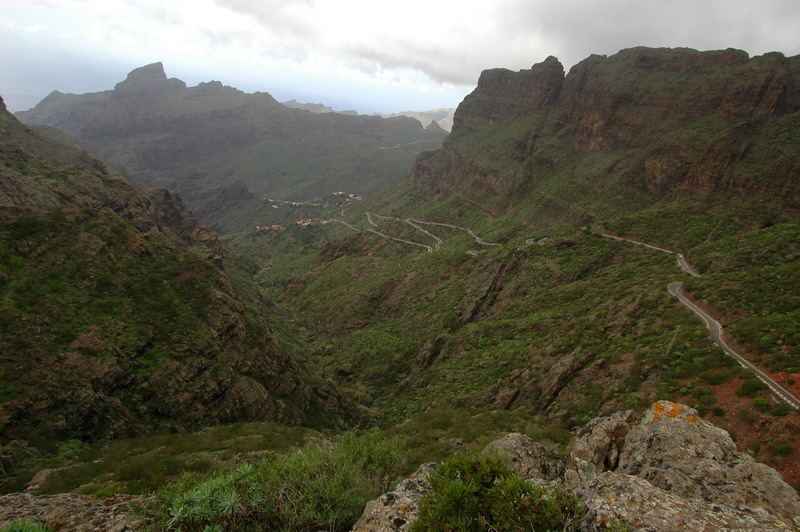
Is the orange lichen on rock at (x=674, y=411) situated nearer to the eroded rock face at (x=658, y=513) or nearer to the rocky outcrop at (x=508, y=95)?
the eroded rock face at (x=658, y=513)

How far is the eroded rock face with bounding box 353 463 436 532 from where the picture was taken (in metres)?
8.83

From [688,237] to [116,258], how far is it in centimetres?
5570

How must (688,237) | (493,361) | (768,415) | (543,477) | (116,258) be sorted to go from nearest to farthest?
(543,477) → (768,415) → (116,258) → (493,361) → (688,237)

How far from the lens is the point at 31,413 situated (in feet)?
53.5

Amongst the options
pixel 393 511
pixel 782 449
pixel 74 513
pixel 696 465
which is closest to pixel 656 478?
pixel 696 465

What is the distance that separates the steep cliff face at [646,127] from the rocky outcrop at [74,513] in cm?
5795

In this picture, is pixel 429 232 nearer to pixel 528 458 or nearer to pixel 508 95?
pixel 508 95

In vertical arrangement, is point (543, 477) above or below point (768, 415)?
below

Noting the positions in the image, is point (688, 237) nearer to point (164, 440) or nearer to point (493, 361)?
point (493, 361)

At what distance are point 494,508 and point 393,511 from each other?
2.99 m

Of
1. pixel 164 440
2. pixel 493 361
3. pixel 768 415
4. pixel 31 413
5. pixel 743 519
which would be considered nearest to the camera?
pixel 743 519

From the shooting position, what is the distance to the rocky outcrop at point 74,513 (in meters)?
8.84

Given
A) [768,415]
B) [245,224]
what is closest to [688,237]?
[768,415]

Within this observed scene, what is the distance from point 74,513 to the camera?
31.1 feet
